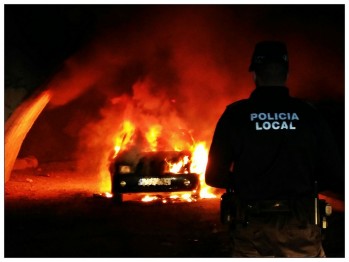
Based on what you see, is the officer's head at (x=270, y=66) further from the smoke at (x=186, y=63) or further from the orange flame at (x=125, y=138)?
Answer: the orange flame at (x=125, y=138)

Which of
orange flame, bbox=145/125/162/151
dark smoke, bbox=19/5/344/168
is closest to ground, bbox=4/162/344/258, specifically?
orange flame, bbox=145/125/162/151

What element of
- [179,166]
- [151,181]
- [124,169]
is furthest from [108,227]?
[179,166]

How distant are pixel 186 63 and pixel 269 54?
33.8 ft

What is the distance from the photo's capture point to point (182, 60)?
14195 mm

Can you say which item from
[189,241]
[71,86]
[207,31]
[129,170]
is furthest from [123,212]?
[207,31]

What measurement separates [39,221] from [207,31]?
22.2ft

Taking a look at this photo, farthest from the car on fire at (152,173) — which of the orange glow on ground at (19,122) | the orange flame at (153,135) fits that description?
the orange glow on ground at (19,122)

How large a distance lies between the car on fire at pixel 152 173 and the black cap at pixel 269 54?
Answer: 22.4 feet

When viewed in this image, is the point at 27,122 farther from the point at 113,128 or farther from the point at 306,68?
the point at 306,68

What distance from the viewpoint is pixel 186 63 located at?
14359 mm

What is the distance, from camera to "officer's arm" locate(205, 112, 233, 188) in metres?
3.98

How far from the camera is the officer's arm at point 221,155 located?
3980mm

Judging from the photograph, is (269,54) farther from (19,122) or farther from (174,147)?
(174,147)

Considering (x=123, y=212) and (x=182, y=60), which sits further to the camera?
(x=182, y=60)
